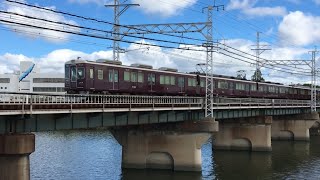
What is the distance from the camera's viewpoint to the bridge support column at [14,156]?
23.9m

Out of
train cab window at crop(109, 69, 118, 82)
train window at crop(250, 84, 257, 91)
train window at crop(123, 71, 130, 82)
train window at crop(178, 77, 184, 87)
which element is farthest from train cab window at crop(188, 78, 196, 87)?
train window at crop(250, 84, 257, 91)

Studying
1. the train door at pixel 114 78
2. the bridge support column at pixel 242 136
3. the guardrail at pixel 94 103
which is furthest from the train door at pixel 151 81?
the bridge support column at pixel 242 136

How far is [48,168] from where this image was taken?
4275 cm

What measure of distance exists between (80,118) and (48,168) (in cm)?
1600

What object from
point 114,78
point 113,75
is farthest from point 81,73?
point 114,78

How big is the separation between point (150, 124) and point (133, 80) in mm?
4565

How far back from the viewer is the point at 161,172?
41.8 meters

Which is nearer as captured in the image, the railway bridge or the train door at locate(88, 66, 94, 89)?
the railway bridge

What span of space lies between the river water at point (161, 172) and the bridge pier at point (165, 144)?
38.6 inches

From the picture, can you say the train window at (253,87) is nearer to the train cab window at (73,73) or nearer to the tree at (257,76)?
the tree at (257,76)

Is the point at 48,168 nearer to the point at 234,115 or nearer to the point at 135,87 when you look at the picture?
the point at 135,87

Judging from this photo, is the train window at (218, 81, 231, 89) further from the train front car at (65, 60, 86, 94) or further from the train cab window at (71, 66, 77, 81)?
the train cab window at (71, 66, 77, 81)

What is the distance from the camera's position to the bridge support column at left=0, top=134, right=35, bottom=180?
23891 millimetres

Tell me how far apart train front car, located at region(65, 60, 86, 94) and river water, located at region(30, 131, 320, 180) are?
7.68 m
